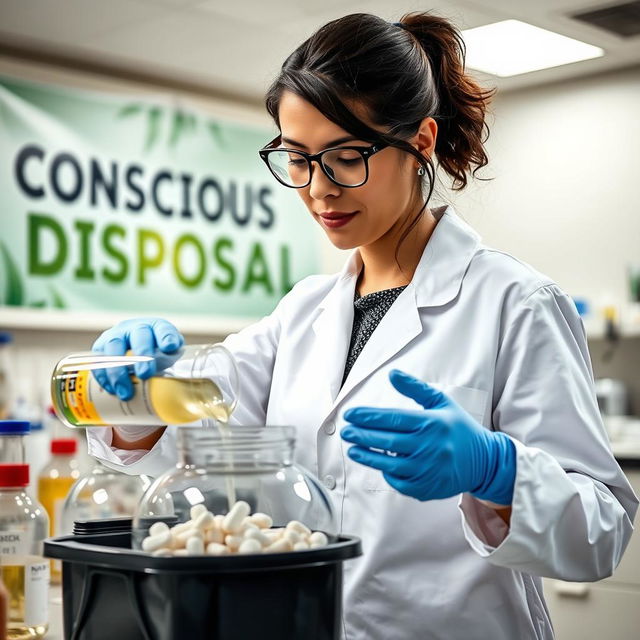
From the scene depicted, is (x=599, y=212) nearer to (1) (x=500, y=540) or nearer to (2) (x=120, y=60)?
(2) (x=120, y=60)

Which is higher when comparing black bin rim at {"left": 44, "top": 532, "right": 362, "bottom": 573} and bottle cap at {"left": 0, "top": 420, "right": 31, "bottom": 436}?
bottle cap at {"left": 0, "top": 420, "right": 31, "bottom": 436}

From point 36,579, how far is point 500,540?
0.72 metres

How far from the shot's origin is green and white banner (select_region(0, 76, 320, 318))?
3.82 metres

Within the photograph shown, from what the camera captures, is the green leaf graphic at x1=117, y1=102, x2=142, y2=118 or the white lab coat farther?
the green leaf graphic at x1=117, y1=102, x2=142, y2=118

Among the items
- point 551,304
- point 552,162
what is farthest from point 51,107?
point 551,304

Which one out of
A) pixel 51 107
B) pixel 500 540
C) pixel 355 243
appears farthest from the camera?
pixel 51 107

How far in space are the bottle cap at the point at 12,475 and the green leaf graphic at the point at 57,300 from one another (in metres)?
2.41

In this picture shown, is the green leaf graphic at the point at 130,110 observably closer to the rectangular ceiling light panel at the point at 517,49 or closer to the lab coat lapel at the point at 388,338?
the rectangular ceiling light panel at the point at 517,49

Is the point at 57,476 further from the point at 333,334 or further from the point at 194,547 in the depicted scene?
the point at 194,547

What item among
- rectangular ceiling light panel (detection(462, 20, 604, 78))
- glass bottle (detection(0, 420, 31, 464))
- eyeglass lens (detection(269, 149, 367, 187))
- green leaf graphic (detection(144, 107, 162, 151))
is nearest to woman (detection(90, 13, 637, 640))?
eyeglass lens (detection(269, 149, 367, 187))

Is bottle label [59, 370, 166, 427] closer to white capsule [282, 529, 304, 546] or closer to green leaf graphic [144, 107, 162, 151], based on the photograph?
white capsule [282, 529, 304, 546]

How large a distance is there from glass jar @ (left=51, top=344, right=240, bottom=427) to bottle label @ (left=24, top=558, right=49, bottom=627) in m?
0.29

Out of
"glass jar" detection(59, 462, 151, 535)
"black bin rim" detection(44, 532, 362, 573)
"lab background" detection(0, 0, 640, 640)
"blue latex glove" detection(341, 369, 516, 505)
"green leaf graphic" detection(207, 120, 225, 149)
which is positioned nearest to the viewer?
"black bin rim" detection(44, 532, 362, 573)

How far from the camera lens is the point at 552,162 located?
4.41m
